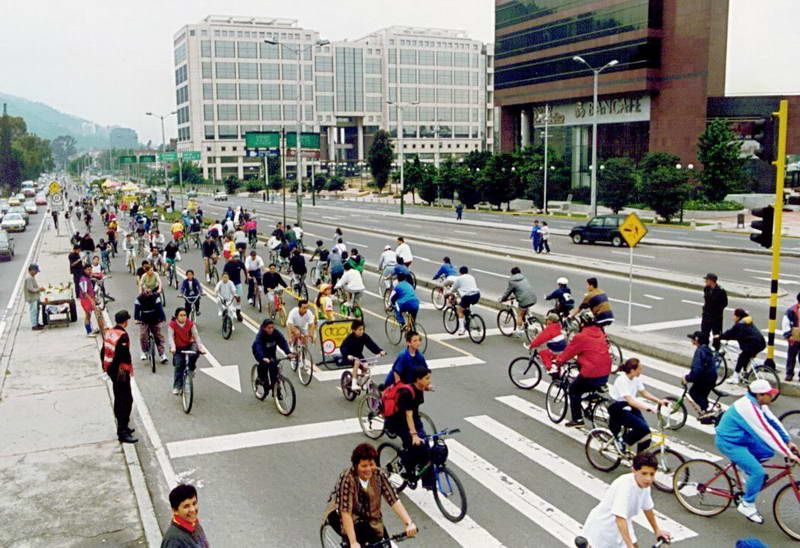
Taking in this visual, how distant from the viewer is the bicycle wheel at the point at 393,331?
17312mm

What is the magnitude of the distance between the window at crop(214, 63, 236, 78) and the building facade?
0.70 ft

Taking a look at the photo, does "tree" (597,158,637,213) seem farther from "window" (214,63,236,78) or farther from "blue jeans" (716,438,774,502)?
"window" (214,63,236,78)

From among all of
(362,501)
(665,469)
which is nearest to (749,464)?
(665,469)

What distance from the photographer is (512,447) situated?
35.1 feet

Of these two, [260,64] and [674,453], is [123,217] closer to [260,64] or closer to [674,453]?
[674,453]

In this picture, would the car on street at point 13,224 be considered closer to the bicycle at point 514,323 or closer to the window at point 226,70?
the bicycle at point 514,323

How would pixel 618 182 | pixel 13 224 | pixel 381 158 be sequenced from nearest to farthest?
pixel 13 224 → pixel 618 182 → pixel 381 158

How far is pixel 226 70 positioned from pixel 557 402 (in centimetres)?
16092

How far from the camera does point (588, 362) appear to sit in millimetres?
Answer: 10609

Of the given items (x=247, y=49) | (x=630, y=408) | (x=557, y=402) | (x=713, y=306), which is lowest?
(x=557, y=402)

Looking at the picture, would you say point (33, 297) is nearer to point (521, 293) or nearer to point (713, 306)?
point (521, 293)

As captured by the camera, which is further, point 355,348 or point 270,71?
point 270,71

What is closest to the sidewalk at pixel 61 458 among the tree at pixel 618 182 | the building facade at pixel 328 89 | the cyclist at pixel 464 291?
the cyclist at pixel 464 291

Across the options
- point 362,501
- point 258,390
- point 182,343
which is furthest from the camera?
point 258,390
